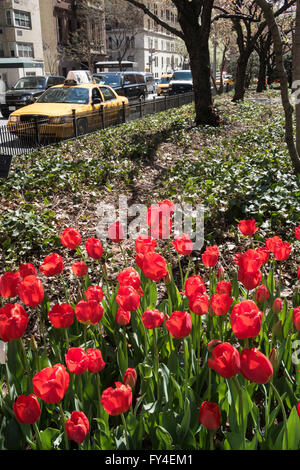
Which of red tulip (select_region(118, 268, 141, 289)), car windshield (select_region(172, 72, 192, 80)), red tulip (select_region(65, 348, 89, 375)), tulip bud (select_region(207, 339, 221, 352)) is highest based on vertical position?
car windshield (select_region(172, 72, 192, 80))

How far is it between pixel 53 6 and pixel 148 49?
2418cm

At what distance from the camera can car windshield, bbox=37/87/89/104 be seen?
13.5 metres

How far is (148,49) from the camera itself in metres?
67.6

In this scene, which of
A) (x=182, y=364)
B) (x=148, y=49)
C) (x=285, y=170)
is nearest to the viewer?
(x=182, y=364)

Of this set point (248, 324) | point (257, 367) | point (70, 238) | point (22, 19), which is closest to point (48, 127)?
point (70, 238)

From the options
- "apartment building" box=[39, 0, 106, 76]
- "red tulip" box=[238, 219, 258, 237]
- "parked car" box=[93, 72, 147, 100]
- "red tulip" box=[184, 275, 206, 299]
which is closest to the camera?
"red tulip" box=[184, 275, 206, 299]

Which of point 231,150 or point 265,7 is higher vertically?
point 265,7

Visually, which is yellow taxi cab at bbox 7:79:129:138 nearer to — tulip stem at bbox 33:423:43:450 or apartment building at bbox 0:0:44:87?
tulip stem at bbox 33:423:43:450

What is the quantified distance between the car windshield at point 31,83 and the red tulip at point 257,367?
23968 millimetres

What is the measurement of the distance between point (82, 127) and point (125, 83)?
13.2m

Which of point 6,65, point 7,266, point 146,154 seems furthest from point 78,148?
point 6,65

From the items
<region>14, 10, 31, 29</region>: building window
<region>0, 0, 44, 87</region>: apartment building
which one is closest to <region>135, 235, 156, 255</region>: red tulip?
<region>0, 0, 44, 87</region>: apartment building

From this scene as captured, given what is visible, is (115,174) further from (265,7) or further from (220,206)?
(265,7)

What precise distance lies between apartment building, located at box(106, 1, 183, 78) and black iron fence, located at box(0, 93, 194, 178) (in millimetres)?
47157
